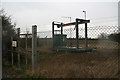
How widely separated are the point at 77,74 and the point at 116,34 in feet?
4.98

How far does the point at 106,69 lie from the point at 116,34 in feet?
3.85

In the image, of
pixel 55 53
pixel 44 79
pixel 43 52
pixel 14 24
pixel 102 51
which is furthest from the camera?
pixel 14 24

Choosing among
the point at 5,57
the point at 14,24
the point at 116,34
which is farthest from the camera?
the point at 14,24

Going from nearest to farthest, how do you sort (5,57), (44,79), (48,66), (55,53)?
(44,79) < (48,66) < (55,53) < (5,57)

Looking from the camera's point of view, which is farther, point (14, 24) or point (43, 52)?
point (14, 24)

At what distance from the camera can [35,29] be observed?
5.57 m

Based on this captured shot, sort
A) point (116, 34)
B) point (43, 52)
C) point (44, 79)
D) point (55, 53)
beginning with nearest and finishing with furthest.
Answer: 1. point (116, 34)
2. point (44, 79)
3. point (55, 53)
4. point (43, 52)

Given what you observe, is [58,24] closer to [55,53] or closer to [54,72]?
[55,53]

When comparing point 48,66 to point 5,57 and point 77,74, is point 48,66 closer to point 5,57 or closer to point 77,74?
point 77,74

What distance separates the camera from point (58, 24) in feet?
27.0

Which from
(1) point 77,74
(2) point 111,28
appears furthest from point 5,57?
(2) point 111,28

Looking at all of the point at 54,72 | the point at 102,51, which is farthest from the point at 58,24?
the point at 102,51

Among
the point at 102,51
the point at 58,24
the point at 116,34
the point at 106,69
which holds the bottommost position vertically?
the point at 106,69

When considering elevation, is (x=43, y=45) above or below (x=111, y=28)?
below
